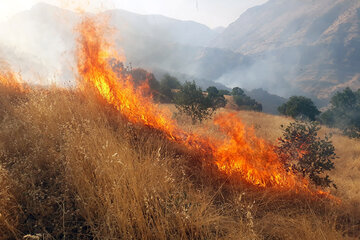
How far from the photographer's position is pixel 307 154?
5.86m

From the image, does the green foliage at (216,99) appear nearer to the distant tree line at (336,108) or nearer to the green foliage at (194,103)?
the green foliage at (194,103)

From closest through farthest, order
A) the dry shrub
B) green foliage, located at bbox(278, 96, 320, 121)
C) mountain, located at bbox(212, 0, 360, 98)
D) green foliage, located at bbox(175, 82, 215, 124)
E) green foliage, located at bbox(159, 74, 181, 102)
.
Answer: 1. the dry shrub
2. green foliage, located at bbox(175, 82, 215, 124)
3. green foliage, located at bbox(278, 96, 320, 121)
4. green foliage, located at bbox(159, 74, 181, 102)
5. mountain, located at bbox(212, 0, 360, 98)

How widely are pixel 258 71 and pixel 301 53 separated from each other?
37.5 meters

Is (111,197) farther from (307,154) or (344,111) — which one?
(344,111)

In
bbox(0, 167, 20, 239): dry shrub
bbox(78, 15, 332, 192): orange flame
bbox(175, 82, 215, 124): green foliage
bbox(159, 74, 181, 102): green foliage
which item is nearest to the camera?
bbox(0, 167, 20, 239): dry shrub

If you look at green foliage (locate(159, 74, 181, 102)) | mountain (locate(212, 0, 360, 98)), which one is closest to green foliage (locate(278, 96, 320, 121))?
green foliage (locate(159, 74, 181, 102))

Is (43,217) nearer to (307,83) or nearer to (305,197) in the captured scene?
(305,197)

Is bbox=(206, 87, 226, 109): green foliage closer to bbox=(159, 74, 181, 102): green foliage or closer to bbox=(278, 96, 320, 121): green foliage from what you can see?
bbox=(159, 74, 181, 102): green foliage

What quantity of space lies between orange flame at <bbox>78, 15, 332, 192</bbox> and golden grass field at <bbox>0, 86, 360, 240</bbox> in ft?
1.40

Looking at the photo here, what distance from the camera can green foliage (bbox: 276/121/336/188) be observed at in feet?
18.9

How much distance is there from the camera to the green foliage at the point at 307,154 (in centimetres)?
575

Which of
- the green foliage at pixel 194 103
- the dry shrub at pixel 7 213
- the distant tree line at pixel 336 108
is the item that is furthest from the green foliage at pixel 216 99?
the dry shrub at pixel 7 213

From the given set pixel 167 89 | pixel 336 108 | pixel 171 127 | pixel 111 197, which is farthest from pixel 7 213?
pixel 336 108

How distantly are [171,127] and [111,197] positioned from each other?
3.70 m
